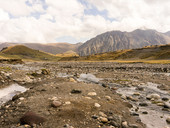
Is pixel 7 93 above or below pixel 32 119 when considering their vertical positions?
below

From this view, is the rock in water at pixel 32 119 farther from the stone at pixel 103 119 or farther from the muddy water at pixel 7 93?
the muddy water at pixel 7 93

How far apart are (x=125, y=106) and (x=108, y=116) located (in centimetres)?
250

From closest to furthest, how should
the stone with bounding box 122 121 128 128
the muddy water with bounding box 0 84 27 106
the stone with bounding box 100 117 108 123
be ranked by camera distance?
the stone with bounding box 122 121 128 128
the stone with bounding box 100 117 108 123
the muddy water with bounding box 0 84 27 106

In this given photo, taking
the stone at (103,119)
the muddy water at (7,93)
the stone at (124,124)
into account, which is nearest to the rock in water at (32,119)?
the stone at (103,119)

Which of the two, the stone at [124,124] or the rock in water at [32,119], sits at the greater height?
the rock in water at [32,119]

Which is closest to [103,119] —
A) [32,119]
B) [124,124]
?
[124,124]

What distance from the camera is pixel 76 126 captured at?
616cm

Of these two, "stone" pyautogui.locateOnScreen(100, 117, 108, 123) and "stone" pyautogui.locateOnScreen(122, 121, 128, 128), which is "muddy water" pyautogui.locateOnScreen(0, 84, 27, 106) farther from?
"stone" pyautogui.locateOnScreen(122, 121, 128, 128)

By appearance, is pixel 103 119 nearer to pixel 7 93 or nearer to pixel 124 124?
pixel 124 124

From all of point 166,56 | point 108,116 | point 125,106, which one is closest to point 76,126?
point 108,116

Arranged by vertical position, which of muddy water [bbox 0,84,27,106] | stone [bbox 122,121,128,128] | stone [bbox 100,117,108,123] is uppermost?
stone [bbox 100,117,108,123]

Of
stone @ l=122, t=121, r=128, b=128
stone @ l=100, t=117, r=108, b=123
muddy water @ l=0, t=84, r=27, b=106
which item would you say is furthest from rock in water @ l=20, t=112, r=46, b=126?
muddy water @ l=0, t=84, r=27, b=106

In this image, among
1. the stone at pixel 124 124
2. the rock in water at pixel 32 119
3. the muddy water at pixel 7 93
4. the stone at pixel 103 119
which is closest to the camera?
the rock in water at pixel 32 119

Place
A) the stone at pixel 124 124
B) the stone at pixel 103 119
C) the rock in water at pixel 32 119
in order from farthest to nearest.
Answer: the stone at pixel 103 119 < the stone at pixel 124 124 < the rock in water at pixel 32 119
